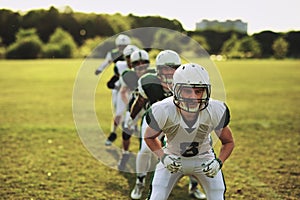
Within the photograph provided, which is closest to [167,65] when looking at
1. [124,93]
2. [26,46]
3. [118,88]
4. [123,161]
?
[123,161]

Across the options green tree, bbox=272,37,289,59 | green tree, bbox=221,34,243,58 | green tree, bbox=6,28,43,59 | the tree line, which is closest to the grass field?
the tree line

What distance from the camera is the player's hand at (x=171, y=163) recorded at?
3103 mm

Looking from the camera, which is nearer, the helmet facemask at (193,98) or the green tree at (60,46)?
the helmet facemask at (193,98)

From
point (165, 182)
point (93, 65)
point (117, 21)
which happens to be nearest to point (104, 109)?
point (165, 182)

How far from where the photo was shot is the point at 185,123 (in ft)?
10.4

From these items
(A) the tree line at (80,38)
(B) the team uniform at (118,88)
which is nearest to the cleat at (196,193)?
(B) the team uniform at (118,88)

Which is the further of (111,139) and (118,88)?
(111,139)

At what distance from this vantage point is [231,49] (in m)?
55.2

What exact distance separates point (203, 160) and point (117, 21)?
4819 cm

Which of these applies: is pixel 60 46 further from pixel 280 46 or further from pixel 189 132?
pixel 189 132

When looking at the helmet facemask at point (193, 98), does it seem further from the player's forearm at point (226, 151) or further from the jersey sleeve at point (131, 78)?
the jersey sleeve at point (131, 78)

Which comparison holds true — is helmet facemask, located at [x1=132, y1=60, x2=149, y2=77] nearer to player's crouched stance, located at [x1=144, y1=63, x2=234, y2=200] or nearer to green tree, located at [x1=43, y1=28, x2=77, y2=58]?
player's crouched stance, located at [x1=144, y1=63, x2=234, y2=200]

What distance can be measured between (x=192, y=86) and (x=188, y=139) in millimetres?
461

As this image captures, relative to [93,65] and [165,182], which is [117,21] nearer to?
[93,65]
